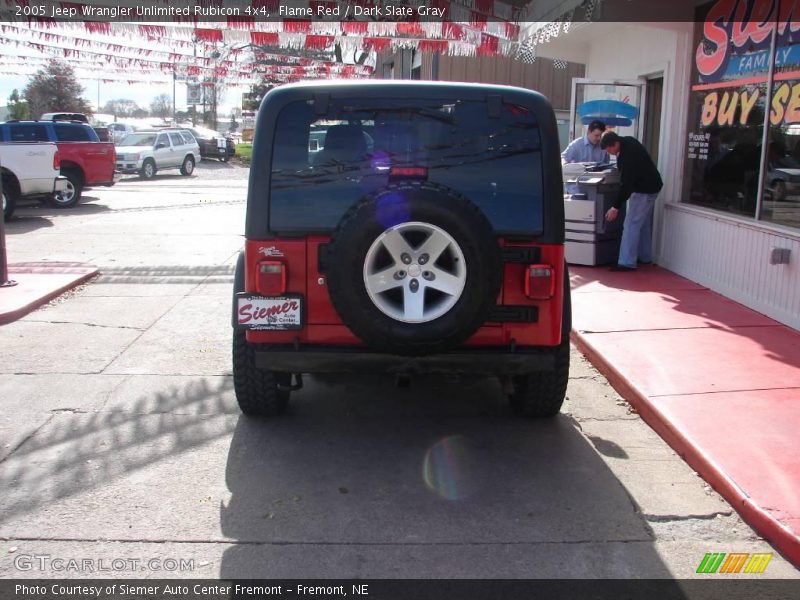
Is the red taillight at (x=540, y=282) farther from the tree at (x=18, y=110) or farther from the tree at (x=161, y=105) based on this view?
the tree at (x=161, y=105)

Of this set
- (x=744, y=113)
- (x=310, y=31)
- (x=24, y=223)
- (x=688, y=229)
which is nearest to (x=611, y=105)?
(x=688, y=229)

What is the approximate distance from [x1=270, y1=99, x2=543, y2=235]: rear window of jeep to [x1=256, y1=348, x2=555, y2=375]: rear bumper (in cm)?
68

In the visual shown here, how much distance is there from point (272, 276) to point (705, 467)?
8.43 ft

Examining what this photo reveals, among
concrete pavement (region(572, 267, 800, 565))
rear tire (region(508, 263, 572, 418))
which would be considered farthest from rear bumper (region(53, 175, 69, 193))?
rear tire (region(508, 263, 572, 418))

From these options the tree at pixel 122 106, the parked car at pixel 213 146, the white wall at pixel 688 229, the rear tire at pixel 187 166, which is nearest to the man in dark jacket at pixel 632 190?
the white wall at pixel 688 229

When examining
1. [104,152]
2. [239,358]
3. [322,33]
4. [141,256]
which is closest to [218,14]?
[322,33]

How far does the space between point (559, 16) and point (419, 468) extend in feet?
29.9

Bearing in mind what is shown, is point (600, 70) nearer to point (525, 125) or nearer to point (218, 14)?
point (218, 14)

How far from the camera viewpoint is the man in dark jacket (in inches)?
375

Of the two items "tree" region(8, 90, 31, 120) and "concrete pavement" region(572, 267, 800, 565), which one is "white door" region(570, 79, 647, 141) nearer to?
"concrete pavement" region(572, 267, 800, 565)

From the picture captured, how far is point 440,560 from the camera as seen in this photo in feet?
11.7

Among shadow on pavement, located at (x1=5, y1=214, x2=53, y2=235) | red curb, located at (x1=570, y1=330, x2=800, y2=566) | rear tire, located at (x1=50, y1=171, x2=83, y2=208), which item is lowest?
red curb, located at (x1=570, y1=330, x2=800, y2=566)

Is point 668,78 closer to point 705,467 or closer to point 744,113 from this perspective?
point 744,113

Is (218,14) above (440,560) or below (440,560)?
above
